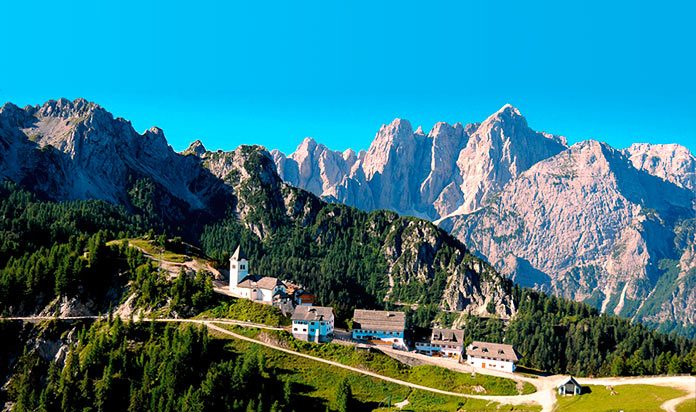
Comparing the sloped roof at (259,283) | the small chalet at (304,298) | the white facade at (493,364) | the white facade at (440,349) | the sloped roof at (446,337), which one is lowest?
the white facade at (493,364)

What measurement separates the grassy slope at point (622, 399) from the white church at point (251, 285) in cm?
7646

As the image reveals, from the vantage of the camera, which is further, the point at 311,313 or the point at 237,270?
the point at 237,270

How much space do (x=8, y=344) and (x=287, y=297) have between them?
220 feet

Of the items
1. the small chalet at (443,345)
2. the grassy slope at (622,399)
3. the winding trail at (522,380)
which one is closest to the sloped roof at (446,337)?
the small chalet at (443,345)

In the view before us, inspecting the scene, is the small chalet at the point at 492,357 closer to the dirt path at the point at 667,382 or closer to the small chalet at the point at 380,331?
the dirt path at the point at 667,382

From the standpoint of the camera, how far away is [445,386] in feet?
433

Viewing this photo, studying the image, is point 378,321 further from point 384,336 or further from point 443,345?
point 443,345

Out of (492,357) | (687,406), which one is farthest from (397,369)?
(687,406)

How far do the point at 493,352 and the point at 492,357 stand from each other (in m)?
1.88

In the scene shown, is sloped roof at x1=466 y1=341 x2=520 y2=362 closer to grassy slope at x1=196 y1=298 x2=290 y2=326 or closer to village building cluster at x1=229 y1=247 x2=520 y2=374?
village building cluster at x1=229 y1=247 x2=520 y2=374

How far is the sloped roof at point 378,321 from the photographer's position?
160m

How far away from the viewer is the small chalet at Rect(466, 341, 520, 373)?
146 metres

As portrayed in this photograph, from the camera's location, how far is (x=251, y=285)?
563ft

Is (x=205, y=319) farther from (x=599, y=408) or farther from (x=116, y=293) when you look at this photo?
(x=599, y=408)
